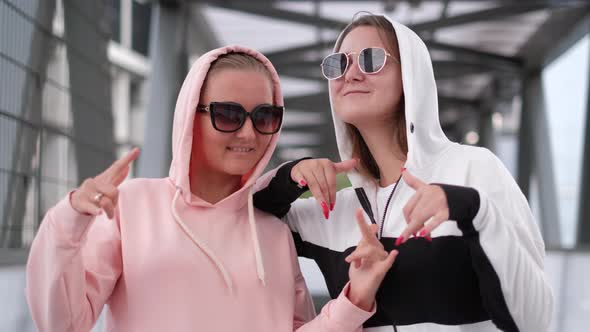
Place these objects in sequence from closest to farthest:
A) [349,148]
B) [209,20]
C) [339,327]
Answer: [339,327] < [349,148] < [209,20]

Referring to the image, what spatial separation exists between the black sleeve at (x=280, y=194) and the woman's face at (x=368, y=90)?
0.28 metres

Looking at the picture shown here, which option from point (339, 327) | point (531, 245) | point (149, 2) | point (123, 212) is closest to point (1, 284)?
point (123, 212)

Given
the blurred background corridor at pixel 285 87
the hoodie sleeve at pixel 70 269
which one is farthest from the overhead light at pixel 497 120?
the hoodie sleeve at pixel 70 269

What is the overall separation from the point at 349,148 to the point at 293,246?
47cm

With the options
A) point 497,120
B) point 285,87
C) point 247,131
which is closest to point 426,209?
point 247,131

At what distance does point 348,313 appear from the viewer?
1848mm

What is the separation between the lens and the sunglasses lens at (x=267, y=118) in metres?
2.01

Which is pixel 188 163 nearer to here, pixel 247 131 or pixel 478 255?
pixel 247 131

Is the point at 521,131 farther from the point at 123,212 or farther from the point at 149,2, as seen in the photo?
the point at 123,212

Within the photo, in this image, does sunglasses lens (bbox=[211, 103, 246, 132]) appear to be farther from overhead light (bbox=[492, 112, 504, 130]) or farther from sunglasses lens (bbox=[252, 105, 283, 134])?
overhead light (bbox=[492, 112, 504, 130])

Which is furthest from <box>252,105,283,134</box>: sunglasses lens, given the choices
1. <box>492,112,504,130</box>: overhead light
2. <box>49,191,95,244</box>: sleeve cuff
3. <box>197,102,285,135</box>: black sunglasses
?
<box>492,112,504,130</box>: overhead light

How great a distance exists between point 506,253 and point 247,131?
2.88 ft

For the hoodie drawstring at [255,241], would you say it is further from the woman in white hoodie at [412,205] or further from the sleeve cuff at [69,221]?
the sleeve cuff at [69,221]

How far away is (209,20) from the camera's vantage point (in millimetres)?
12172
